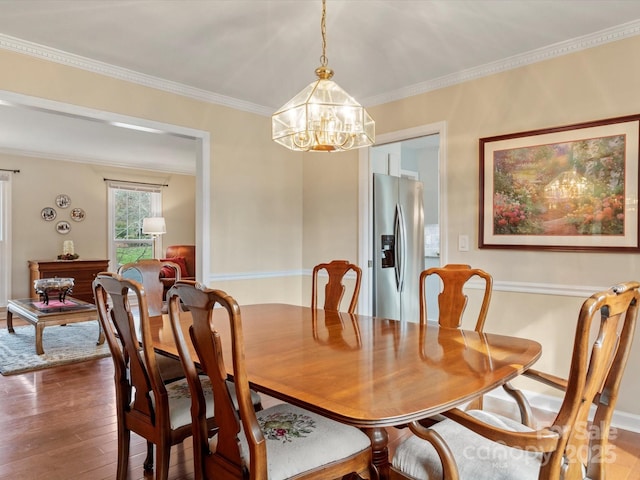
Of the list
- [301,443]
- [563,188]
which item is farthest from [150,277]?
[563,188]

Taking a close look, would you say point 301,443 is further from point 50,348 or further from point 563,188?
point 50,348

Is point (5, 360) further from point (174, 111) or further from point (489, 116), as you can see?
point (489, 116)

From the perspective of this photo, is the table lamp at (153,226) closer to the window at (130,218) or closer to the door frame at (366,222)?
the window at (130,218)

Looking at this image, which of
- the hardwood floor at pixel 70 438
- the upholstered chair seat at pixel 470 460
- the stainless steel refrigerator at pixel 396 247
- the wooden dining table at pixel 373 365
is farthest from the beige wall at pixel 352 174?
the upholstered chair seat at pixel 470 460

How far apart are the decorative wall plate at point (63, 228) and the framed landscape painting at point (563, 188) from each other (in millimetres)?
6569

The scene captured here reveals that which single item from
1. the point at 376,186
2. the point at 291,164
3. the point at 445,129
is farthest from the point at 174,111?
the point at 445,129

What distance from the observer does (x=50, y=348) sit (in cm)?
455

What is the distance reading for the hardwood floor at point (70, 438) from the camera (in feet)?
7.22

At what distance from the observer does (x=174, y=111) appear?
3.70 meters

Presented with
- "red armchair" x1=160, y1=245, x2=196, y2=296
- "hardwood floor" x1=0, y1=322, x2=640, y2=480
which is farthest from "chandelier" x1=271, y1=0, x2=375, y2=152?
"red armchair" x1=160, y1=245, x2=196, y2=296

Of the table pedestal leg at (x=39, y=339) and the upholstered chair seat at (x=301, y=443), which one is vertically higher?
the upholstered chair seat at (x=301, y=443)

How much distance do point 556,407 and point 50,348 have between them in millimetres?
4736

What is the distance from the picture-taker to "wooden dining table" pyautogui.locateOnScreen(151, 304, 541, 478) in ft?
3.87

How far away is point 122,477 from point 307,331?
3.40 feet
